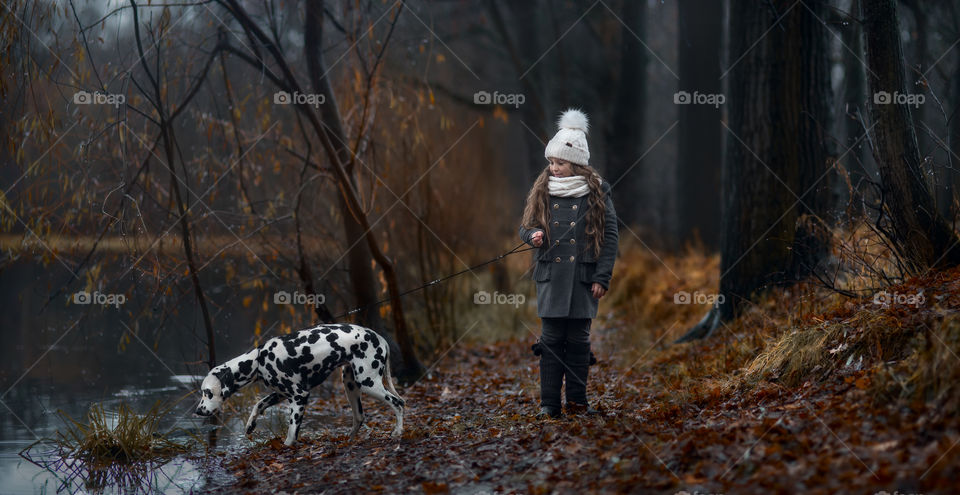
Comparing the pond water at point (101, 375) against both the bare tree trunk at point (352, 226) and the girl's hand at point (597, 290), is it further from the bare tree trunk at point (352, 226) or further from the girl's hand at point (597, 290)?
the girl's hand at point (597, 290)

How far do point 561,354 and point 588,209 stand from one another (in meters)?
1.10

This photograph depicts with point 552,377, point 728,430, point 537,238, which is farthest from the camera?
point 552,377

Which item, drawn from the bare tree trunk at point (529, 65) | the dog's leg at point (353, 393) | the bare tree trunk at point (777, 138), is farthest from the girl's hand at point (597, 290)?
the bare tree trunk at point (529, 65)

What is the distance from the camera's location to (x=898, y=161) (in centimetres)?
650

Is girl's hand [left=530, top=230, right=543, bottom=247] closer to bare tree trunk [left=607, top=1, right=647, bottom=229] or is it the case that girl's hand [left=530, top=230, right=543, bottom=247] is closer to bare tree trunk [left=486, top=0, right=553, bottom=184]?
bare tree trunk [left=486, top=0, right=553, bottom=184]

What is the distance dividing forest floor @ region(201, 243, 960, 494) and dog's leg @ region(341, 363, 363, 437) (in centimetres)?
12

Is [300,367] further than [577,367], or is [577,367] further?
[577,367]

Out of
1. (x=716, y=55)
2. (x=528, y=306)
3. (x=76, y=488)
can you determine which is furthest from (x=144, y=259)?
(x=716, y=55)

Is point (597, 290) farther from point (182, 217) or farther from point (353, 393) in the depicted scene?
point (182, 217)

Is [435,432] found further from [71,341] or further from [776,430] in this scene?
[71,341]

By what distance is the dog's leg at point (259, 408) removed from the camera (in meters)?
6.00

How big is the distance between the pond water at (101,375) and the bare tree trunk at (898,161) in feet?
17.8

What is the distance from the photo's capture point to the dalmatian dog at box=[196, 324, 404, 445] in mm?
5852

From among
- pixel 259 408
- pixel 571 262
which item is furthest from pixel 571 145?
pixel 259 408
